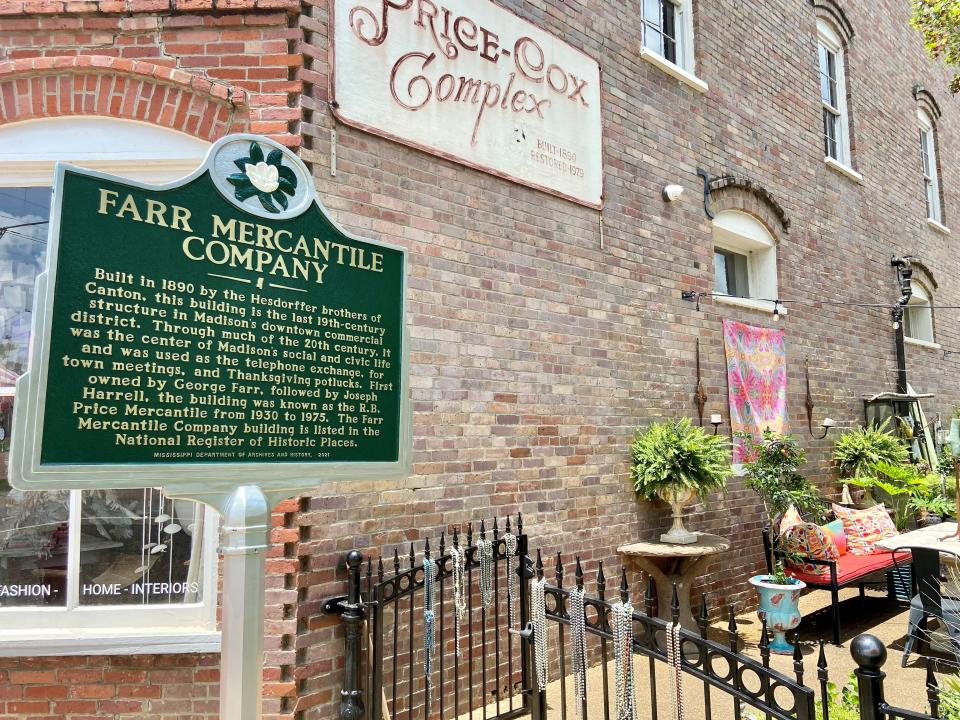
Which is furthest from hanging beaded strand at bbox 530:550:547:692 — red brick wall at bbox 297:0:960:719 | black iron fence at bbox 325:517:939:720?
red brick wall at bbox 297:0:960:719

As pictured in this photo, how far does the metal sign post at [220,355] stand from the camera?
7.16ft

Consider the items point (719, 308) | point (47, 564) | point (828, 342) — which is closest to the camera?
point (47, 564)

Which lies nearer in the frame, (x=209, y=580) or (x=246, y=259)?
(x=246, y=259)

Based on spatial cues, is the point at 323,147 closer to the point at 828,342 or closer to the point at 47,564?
the point at 47,564

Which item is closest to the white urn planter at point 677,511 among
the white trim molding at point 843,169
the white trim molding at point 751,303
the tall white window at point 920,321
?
the white trim molding at point 751,303

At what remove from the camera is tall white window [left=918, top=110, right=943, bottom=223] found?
12828 mm

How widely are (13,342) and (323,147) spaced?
2.28 meters

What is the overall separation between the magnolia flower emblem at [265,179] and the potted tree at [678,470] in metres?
4.44

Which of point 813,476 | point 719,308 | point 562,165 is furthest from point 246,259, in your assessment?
A: point 813,476

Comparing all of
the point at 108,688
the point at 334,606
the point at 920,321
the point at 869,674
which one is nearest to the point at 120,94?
the point at 334,606

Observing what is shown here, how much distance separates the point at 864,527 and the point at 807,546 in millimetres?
1862

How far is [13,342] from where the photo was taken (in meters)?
4.45

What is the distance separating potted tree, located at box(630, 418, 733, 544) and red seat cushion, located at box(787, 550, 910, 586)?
1.34 metres

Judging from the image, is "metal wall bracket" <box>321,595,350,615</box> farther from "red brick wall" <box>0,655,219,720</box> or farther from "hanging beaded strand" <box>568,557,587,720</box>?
"hanging beaded strand" <box>568,557,587,720</box>
